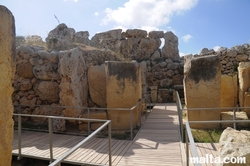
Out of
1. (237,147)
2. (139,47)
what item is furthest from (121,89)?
(139,47)

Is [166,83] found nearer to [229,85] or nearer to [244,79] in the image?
[229,85]

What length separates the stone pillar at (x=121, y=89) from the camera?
648 cm

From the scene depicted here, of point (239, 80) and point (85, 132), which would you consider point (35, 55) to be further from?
point (239, 80)

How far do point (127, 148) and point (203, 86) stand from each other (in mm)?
3051

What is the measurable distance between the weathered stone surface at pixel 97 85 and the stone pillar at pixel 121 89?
605 millimetres

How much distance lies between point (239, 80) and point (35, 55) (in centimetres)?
731

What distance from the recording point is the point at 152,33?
1362 cm

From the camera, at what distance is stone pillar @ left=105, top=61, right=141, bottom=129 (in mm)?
6480

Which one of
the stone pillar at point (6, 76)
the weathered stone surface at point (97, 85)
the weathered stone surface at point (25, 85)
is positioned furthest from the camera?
the weathered stone surface at point (97, 85)

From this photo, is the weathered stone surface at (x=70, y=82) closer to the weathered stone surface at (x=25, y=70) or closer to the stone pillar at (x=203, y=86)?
the weathered stone surface at (x=25, y=70)

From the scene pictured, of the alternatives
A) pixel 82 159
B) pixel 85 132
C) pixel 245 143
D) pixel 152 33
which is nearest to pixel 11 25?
pixel 82 159

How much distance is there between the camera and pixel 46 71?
6.79m

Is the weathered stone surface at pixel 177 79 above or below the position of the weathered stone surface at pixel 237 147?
above

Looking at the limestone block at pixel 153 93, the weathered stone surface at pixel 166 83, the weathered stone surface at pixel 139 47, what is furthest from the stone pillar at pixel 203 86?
the weathered stone surface at pixel 139 47
